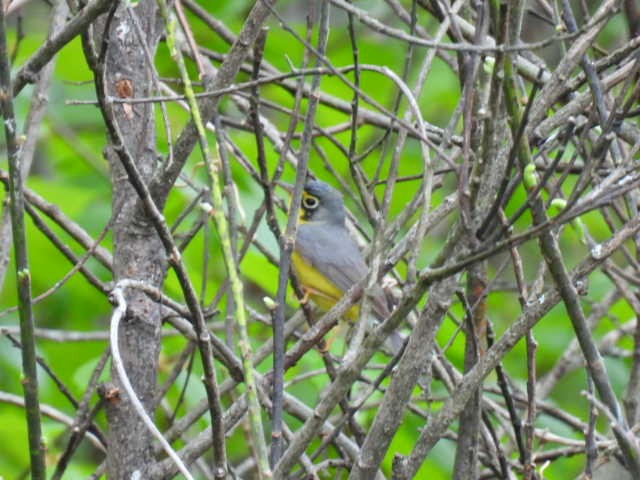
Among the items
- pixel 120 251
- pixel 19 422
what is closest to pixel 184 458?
pixel 120 251

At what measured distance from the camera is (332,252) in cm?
627

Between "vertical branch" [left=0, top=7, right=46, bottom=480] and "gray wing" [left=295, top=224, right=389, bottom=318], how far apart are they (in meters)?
3.51

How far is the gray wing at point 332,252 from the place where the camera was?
6160 mm

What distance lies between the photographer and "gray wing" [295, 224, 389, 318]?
6160 mm

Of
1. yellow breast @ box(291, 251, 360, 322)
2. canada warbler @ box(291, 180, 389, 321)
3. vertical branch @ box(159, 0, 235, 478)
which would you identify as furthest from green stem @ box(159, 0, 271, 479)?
yellow breast @ box(291, 251, 360, 322)

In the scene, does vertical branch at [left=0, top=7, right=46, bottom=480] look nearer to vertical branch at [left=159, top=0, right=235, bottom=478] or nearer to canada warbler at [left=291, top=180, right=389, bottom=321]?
vertical branch at [left=159, top=0, right=235, bottom=478]

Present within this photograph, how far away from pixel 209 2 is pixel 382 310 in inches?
68.0

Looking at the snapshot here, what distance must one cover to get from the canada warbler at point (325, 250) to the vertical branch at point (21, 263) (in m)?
3.44

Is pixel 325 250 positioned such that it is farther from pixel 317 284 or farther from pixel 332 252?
pixel 317 284

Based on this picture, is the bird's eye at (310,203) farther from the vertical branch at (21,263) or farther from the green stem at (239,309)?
the green stem at (239,309)

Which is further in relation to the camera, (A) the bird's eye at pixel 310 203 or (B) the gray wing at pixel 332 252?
(A) the bird's eye at pixel 310 203

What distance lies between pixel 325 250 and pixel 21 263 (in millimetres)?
3815

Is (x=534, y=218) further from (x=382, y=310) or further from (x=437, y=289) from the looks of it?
(x=382, y=310)

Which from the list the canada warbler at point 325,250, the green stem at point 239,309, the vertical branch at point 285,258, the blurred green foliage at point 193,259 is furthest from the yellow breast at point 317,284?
the green stem at point 239,309
